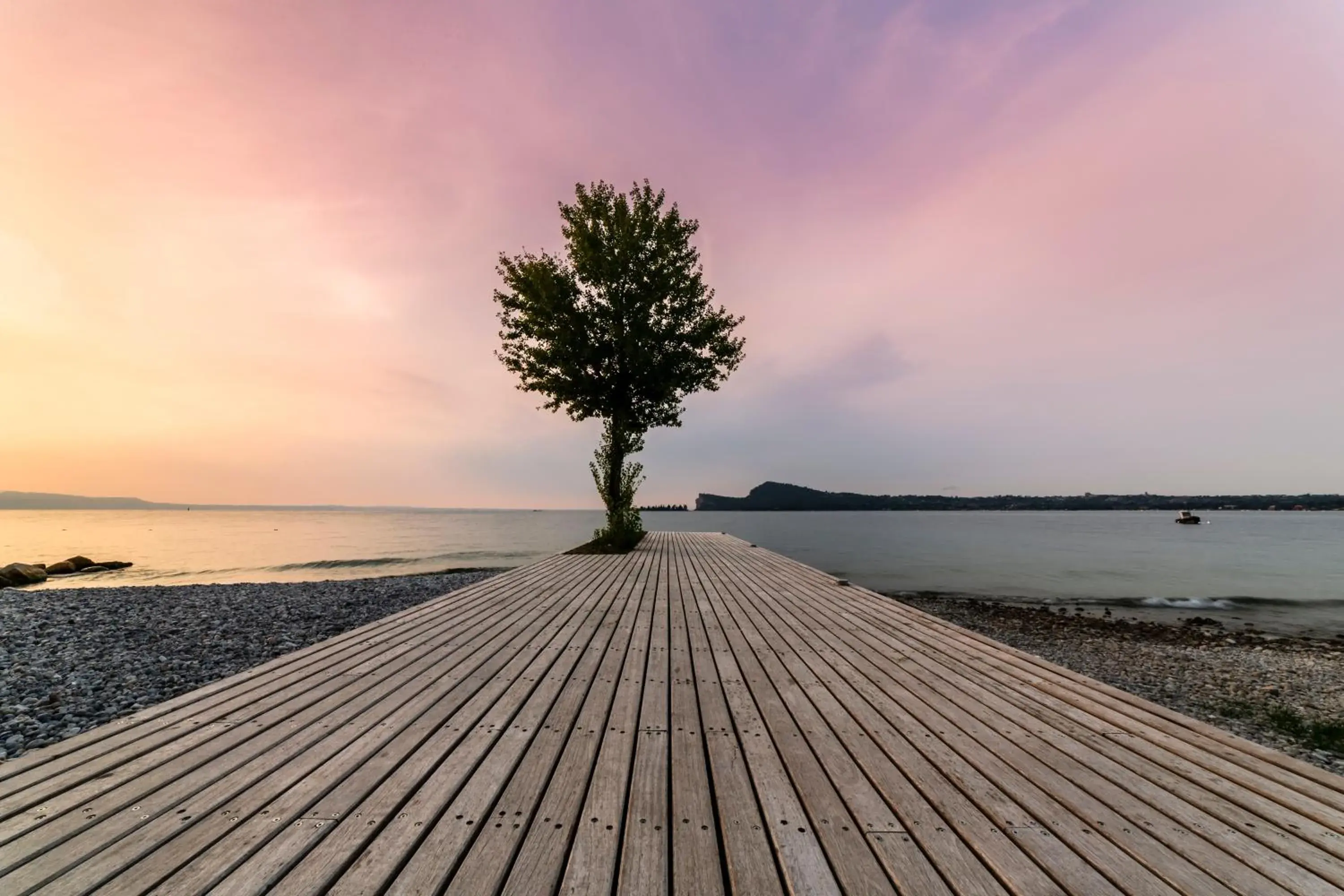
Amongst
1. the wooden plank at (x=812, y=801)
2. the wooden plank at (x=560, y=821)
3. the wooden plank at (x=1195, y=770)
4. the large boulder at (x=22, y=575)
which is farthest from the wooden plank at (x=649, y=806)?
the large boulder at (x=22, y=575)

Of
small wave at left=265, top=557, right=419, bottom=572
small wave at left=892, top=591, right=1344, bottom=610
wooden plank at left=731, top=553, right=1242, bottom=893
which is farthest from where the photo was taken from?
small wave at left=265, top=557, right=419, bottom=572

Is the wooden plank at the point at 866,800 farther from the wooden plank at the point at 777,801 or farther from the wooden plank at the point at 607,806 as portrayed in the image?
the wooden plank at the point at 607,806

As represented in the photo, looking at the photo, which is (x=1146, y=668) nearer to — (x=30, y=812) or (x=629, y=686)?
(x=629, y=686)

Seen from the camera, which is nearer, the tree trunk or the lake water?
the tree trunk

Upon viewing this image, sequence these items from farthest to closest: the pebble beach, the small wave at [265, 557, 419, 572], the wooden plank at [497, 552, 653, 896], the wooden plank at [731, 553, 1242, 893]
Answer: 1. the small wave at [265, 557, 419, 572]
2. the pebble beach
3. the wooden plank at [731, 553, 1242, 893]
4. the wooden plank at [497, 552, 653, 896]

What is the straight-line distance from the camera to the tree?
48.4ft

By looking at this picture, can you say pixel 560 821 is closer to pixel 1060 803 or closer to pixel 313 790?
pixel 313 790

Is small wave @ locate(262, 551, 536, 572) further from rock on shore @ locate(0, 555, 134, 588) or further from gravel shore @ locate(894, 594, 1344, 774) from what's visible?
gravel shore @ locate(894, 594, 1344, 774)

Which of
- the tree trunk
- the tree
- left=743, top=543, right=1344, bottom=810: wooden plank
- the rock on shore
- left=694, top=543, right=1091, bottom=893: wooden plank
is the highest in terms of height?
Result: the tree

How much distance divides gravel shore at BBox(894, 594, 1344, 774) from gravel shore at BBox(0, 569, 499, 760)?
465 inches

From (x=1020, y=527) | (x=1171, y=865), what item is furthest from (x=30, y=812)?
(x=1020, y=527)

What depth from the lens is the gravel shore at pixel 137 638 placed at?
4793 mm

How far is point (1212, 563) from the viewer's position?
90.4 feet

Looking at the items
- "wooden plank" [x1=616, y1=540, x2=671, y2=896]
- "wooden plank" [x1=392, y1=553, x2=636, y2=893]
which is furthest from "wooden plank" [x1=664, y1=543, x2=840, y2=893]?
"wooden plank" [x1=392, y1=553, x2=636, y2=893]
